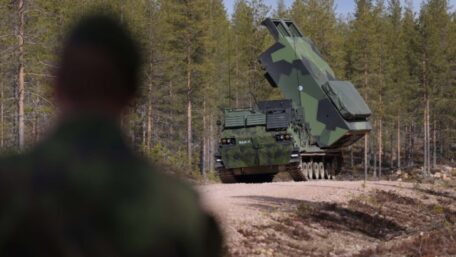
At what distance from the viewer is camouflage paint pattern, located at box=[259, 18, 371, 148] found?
24.9 meters

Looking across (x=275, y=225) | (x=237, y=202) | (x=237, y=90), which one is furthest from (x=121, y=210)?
(x=237, y=90)

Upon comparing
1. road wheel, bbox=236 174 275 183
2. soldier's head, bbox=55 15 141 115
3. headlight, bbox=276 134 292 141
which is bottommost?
road wheel, bbox=236 174 275 183

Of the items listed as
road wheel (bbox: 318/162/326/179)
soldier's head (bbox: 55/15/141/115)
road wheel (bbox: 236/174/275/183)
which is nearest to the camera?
soldier's head (bbox: 55/15/141/115)

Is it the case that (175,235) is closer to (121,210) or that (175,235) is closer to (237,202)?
(121,210)

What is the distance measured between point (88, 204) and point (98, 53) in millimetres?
279

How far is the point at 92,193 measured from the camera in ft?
4.00

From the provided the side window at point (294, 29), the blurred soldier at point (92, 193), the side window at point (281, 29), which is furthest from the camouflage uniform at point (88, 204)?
the side window at point (294, 29)

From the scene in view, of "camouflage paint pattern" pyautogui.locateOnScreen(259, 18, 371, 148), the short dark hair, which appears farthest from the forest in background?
the short dark hair

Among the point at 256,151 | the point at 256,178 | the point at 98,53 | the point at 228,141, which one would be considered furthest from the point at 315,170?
the point at 98,53

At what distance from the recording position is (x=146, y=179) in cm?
125

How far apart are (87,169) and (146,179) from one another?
9cm

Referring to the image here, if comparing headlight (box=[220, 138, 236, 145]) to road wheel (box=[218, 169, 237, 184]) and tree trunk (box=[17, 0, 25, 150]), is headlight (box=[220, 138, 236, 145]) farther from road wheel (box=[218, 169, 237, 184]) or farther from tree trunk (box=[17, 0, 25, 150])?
tree trunk (box=[17, 0, 25, 150])

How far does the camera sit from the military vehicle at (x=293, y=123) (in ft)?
72.7

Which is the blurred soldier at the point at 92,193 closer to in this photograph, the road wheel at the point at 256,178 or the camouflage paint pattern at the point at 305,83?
the road wheel at the point at 256,178
